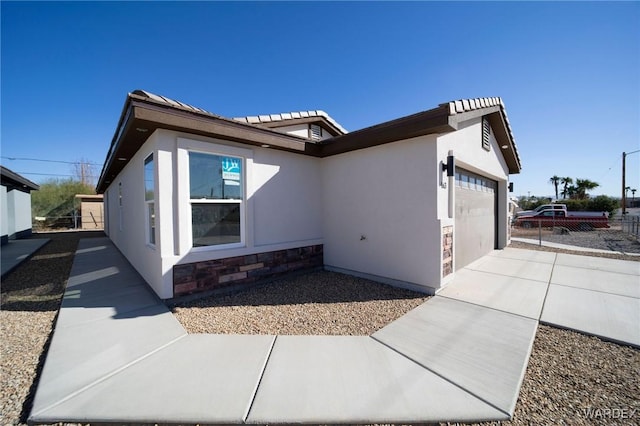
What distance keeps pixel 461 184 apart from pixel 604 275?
12.3 ft

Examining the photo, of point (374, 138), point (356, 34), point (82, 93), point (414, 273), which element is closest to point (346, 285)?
point (414, 273)

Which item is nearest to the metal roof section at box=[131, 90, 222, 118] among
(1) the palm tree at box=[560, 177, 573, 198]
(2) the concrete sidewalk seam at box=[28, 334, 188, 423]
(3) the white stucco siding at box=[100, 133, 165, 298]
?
(3) the white stucco siding at box=[100, 133, 165, 298]

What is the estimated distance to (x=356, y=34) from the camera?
22.9 ft

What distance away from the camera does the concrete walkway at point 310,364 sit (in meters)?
2.04

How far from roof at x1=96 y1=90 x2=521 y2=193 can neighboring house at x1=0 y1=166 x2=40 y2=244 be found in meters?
8.94

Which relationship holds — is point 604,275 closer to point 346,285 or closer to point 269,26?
point 346,285

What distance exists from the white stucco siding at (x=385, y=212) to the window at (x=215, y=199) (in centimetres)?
248

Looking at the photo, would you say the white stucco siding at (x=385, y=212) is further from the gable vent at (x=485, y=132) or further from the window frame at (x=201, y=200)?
the gable vent at (x=485, y=132)

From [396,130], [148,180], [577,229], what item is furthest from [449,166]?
[577,229]

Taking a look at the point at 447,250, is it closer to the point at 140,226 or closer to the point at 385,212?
the point at 385,212

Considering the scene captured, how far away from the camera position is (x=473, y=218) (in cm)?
720

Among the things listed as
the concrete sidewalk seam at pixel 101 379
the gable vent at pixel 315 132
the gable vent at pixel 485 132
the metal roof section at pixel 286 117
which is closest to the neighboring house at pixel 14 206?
the metal roof section at pixel 286 117

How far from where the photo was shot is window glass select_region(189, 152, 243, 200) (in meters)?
4.69

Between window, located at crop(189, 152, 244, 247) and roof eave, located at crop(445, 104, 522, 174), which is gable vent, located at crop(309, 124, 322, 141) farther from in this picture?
roof eave, located at crop(445, 104, 522, 174)
